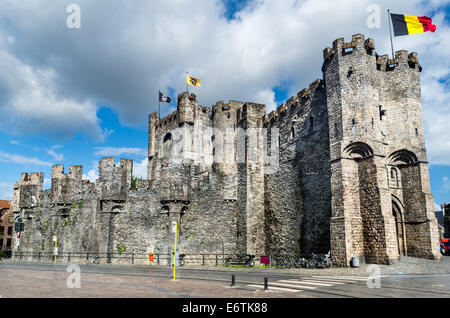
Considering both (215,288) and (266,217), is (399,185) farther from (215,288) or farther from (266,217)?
(215,288)

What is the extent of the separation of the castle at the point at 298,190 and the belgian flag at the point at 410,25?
1.98m

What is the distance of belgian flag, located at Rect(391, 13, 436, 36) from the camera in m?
21.3

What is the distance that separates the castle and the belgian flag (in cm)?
198

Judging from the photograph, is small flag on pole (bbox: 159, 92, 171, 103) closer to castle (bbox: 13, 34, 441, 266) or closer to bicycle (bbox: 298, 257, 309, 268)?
castle (bbox: 13, 34, 441, 266)

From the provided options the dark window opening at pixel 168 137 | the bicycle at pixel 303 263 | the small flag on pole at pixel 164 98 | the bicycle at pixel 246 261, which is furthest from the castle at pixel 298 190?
the dark window opening at pixel 168 137

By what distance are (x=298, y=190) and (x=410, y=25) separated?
11992mm

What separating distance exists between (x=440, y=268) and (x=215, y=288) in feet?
42.5

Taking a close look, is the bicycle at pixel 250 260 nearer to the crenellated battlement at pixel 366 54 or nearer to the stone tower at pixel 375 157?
the stone tower at pixel 375 157

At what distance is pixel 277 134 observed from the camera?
28125 millimetres

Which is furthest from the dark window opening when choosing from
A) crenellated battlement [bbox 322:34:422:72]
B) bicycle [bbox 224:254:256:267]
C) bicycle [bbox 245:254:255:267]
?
crenellated battlement [bbox 322:34:422:72]

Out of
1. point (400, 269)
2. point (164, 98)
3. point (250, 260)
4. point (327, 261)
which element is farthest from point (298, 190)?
point (164, 98)

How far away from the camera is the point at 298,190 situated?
25.0 m
